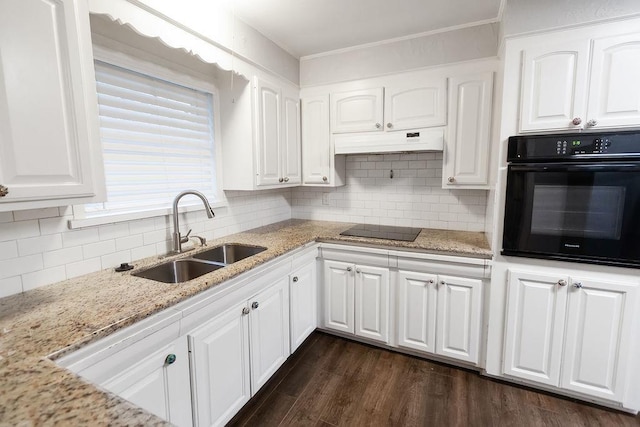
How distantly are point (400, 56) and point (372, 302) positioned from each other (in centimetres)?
195

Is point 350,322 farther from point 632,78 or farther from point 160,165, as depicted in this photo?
point 632,78

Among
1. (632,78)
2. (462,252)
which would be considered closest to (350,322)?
(462,252)

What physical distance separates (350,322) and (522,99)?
1.92 m

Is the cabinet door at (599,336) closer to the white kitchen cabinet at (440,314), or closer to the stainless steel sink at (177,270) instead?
the white kitchen cabinet at (440,314)

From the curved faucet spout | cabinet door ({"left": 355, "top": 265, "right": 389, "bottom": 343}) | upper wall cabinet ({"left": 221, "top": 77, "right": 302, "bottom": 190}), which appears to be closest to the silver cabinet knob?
the curved faucet spout

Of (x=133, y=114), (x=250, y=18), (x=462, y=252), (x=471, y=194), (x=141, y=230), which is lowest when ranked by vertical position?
Result: (x=462, y=252)

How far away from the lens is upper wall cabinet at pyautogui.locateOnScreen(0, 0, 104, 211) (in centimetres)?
99

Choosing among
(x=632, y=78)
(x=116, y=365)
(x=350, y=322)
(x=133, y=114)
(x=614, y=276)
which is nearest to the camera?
(x=116, y=365)

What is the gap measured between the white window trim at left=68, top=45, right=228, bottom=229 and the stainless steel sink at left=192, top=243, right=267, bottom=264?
327 millimetres

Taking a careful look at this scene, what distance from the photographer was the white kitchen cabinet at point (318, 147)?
108 inches

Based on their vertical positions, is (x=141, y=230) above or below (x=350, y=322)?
above

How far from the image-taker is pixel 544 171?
1.74 metres

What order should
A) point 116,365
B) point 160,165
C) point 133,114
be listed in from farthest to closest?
point 160,165, point 133,114, point 116,365

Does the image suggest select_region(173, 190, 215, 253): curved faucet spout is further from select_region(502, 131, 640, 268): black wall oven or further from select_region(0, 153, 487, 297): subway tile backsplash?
select_region(502, 131, 640, 268): black wall oven
